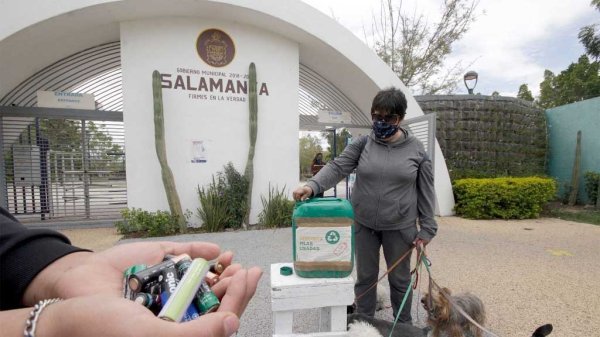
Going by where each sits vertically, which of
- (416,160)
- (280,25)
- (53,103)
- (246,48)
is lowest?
(416,160)

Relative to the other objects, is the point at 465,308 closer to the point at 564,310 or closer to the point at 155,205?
the point at 564,310

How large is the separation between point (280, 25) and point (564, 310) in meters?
5.90

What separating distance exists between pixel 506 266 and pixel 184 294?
14.2 ft

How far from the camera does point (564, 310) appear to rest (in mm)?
2719

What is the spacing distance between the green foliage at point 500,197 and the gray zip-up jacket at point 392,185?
5531 mm

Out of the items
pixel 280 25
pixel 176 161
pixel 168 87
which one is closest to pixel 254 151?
pixel 176 161

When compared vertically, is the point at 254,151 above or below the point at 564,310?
above

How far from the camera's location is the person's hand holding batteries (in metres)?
0.70

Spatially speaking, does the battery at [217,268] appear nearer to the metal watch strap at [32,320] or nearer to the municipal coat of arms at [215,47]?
the metal watch strap at [32,320]

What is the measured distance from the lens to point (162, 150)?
5391 mm

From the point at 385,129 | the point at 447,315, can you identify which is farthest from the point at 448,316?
the point at 385,129

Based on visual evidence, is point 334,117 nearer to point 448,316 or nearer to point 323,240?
point 448,316

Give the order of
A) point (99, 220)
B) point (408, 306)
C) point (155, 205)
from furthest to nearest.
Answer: point (99, 220), point (155, 205), point (408, 306)

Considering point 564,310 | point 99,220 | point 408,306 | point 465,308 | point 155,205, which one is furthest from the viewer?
point 99,220
